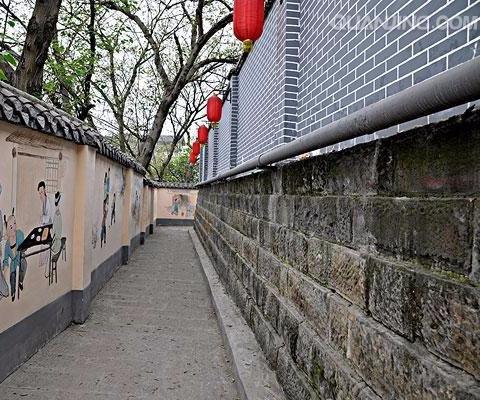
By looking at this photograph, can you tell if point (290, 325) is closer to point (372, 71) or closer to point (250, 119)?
point (372, 71)

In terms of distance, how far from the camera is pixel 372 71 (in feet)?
10.6

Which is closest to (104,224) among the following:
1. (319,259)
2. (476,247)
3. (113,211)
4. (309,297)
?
(113,211)

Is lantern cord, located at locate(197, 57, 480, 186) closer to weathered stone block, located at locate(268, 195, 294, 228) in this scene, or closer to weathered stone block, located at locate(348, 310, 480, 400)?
weathered stone block, located at locate(348, 310, 480, 400)

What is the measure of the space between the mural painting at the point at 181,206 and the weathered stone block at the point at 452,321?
24379 millimetres

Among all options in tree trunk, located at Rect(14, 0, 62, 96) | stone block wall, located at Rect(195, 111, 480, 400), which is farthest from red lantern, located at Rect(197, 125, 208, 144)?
stone block wall, located at Rect(195, 111, 480, 400)

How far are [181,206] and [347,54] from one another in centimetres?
2243

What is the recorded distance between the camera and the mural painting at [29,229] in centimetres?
389

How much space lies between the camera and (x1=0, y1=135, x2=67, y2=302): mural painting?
3895 mm

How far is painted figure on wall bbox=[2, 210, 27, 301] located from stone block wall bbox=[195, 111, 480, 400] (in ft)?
7.10

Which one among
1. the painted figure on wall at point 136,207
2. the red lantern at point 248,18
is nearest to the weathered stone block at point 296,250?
the red lantern at point 248,18

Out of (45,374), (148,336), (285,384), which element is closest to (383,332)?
(285,384)

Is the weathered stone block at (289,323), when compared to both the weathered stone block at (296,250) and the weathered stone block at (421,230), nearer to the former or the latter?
the weathered stone block at (296,250)

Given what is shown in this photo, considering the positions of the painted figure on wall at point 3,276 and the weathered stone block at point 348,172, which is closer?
the weathered stone block at point 348,172

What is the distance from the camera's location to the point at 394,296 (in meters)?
1.79
